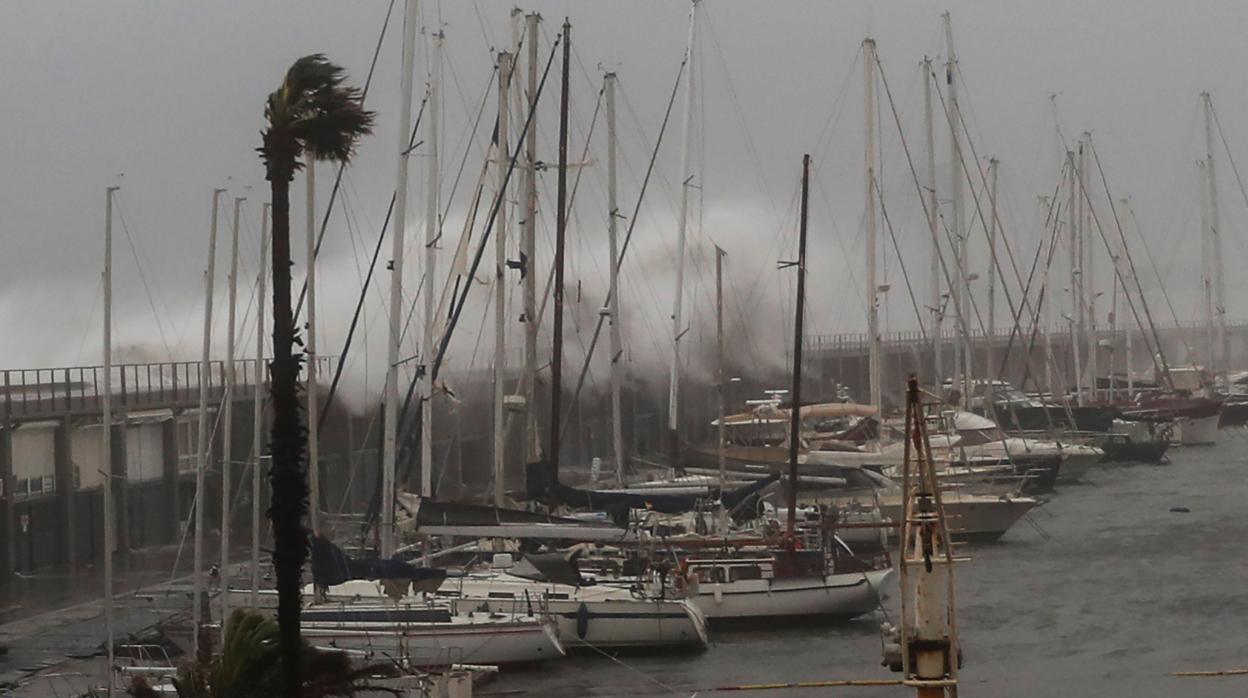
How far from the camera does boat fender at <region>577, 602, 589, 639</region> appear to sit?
41.0 meters

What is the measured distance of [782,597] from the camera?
45.3m

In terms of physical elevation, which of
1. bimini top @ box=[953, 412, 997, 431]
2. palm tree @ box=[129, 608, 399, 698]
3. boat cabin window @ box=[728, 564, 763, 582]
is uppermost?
bimini top @ box=[953, 412, 997, 431]

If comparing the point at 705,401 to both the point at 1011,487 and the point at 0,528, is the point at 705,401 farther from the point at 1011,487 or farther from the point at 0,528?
the point at 0,528

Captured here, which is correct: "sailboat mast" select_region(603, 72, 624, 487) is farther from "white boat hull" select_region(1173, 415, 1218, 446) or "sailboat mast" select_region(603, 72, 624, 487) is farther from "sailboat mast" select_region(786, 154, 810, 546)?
"white boat hull" select_region(1173, 415, 1218, 446)

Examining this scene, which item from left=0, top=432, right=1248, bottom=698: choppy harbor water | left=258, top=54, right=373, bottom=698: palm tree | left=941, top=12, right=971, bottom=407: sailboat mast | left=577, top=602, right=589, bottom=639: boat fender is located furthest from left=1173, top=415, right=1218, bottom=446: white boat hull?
left=258, top=54, right=373, bottom=698: palm tree

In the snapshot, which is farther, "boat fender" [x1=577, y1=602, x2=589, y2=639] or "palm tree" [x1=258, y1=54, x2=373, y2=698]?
"boat fender" [x1=577, y1=602, x2=589, y2=639]

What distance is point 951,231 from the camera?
95875 millimetres

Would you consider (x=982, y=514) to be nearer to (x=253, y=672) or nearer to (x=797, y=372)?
(x=797, y=372)

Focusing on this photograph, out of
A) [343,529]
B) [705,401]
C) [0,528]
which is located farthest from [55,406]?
[705,401]

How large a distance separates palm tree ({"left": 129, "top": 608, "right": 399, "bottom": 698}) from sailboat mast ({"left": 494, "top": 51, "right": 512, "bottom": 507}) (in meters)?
24.7

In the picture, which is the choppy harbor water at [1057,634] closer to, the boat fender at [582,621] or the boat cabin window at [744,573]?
the boat fender at [582,621]

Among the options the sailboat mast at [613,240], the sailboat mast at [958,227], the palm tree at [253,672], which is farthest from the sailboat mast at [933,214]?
the palm tree at [253,672]

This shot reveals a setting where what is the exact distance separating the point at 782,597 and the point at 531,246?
13.5 meters

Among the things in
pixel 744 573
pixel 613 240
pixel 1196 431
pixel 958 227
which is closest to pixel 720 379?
pixel 613 240
